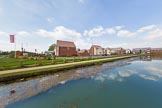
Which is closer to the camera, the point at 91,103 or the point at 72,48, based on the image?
the point at 91,103

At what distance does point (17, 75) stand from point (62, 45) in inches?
1995

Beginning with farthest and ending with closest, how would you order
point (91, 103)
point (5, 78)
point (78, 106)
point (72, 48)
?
point (72, 48), point (5, 78), point (91, 103), point (78, 106)

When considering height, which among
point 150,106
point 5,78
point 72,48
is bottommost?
point 150,106

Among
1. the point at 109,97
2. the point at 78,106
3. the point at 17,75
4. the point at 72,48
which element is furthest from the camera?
the point at 72,48

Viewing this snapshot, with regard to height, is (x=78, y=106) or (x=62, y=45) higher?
(x=62, y=45)

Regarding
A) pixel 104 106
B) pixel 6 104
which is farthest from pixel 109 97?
pixel 6 104

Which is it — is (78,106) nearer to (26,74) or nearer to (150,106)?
(150,106)

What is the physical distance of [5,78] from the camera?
1147 cm

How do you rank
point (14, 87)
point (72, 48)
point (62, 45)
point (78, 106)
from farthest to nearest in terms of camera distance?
1. point (72, 48)
2. point (62, 45)
3. point (14, 87)
4. point (78, 106)

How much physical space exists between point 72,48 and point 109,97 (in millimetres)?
60223

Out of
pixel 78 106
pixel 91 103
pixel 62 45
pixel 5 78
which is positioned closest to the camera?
pixel 78 106

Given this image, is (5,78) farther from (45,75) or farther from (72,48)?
(72,48)

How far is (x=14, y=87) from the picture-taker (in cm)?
1049

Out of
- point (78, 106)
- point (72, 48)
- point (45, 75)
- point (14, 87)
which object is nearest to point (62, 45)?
point (72, 48)
